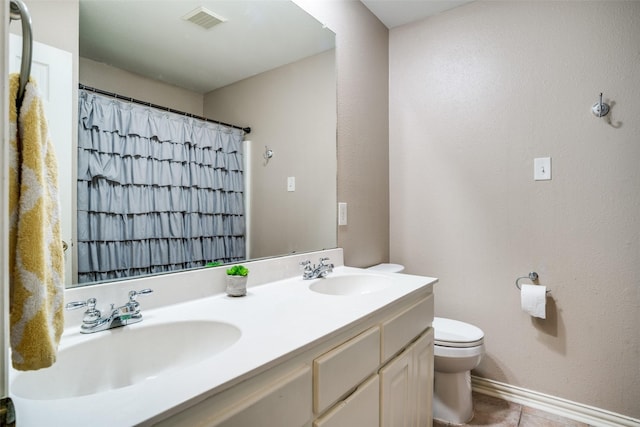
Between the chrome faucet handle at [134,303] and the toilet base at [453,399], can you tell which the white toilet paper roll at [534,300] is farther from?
the chrome faucet handle at [134,303]

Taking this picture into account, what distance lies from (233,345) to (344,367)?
324mm

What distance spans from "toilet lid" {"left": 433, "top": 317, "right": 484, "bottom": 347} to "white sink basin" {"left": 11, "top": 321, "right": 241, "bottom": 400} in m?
1.21

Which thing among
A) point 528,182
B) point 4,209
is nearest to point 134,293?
point 4,209

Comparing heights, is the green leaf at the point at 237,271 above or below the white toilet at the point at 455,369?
above

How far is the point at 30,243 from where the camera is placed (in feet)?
1.38

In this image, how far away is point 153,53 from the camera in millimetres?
1081

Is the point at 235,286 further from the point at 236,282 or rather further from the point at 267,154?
the point at 267,154

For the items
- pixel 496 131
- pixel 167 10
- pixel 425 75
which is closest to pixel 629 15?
pixel 496 131

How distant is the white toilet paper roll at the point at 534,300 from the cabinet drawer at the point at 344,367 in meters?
1.13

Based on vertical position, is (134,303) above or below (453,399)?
above

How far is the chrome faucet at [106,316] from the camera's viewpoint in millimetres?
806

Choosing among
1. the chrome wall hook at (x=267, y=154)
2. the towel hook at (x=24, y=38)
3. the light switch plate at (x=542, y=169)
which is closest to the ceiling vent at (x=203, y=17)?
the chrome wall hook at (x=267, y=154)

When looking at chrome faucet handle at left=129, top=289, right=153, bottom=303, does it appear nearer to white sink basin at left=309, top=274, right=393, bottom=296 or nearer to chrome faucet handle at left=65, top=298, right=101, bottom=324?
chrome faucet handle at left=65, top=298, right=101, bottom=324

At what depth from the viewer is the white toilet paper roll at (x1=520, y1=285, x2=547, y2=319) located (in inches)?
66.7
